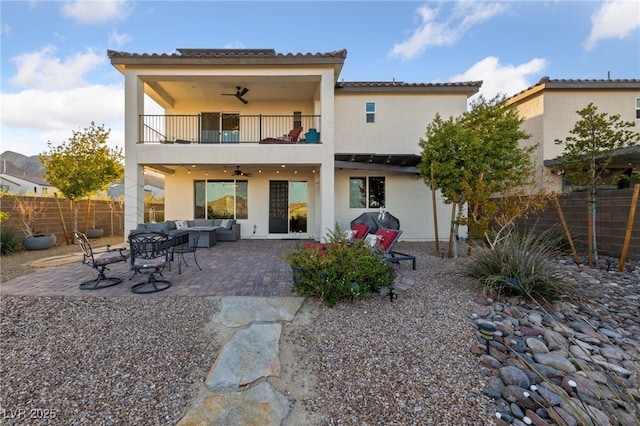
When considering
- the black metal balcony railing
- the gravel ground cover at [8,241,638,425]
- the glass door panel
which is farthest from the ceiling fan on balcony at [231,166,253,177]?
the gravel ground cover at [8,241,638,425]

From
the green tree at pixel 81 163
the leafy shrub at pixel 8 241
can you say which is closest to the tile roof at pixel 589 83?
the green tree at pixel 81 163

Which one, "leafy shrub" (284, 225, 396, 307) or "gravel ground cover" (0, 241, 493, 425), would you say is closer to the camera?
"gravel ground cover" (0, 241, 493, 425)

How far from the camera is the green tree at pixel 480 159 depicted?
7207mm

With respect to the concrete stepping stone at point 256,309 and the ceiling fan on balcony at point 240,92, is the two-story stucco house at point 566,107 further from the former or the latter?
the concrete stepping stone at point 256,309

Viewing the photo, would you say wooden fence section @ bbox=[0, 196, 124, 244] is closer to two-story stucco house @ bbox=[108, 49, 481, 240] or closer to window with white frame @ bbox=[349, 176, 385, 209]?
two-story stucco house @ bbox=[108, 49, 481, 240]

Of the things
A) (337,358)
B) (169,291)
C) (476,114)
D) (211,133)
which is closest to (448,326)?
(337,358)

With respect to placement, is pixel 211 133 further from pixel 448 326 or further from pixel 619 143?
pixel 619 143

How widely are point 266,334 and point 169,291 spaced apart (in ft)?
7.48

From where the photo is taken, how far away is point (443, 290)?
4.91 meters

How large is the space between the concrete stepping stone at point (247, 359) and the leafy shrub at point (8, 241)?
973cm

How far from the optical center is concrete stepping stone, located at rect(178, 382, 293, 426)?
2.42 meters

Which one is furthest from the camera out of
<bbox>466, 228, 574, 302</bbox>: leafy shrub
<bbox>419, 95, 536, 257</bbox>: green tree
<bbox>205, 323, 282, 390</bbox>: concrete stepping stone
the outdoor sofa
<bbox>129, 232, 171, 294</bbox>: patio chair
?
the outdoor sofa

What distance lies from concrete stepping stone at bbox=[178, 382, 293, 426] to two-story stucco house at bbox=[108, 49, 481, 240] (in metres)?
6.48

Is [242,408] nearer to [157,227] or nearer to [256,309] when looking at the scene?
[256,309]
